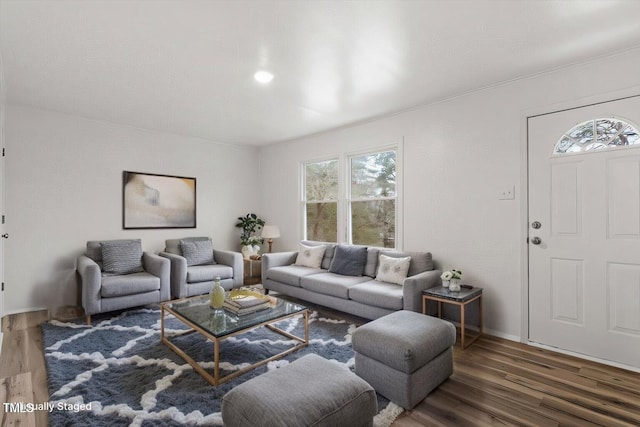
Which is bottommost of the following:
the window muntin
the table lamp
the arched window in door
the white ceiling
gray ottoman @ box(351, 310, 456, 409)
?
gray ottoman @ box(351, 310, 456, 409)

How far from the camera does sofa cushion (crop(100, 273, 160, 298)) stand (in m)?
3.44

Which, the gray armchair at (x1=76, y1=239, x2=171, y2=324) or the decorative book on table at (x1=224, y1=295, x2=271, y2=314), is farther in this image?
the gray armchair at (x1=76, y1=239, x2=171, y2=324)

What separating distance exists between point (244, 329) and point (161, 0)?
2217mm

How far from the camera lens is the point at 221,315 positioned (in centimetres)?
265

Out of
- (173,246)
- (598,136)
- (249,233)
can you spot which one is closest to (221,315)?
(173,246)

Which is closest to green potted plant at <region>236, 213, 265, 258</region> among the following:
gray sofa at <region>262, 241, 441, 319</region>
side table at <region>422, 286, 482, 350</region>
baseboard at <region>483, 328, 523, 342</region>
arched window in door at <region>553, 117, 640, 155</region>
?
gray sofa at <region>262, 241, 441, 319</region>

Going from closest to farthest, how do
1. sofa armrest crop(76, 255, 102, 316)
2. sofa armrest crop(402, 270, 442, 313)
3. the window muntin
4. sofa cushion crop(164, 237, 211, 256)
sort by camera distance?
sofa armrest crop(402, 270, 442, 313) < sofa armrest crop(76, 255, 102, 316) < the window muntin < sofa cushion crop(164, 237, 211, 256)

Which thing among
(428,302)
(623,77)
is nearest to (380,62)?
(623,77)

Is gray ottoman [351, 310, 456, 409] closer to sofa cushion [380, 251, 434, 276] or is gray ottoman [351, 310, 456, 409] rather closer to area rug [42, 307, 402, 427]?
area rug [42, 307, 402, 427]

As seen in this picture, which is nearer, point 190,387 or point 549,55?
point 190,387

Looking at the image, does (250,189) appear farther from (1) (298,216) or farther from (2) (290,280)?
(2) (290,280)

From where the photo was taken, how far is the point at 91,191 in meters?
4.23

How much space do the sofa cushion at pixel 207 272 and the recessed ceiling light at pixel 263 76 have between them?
259cm

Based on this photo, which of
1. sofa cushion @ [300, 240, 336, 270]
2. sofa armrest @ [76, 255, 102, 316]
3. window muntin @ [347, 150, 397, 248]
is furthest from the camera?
sofa cushion @ [300, 240, 336, 270]
